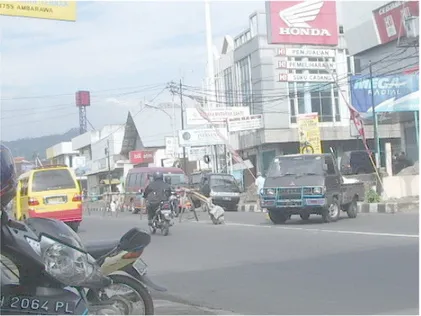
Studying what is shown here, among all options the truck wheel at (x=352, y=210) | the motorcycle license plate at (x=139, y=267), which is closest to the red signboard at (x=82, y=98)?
the truck wheel at (x=352, y=210)

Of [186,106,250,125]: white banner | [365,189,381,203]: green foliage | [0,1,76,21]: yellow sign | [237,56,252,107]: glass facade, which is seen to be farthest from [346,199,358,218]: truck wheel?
[237,56,252,107]: glass facade

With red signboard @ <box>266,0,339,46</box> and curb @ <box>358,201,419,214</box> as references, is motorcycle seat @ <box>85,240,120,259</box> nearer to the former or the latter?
curb @ <box>358,201,419,214</box>

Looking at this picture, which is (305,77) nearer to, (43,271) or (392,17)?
(392,17)

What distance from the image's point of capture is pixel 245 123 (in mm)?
41812

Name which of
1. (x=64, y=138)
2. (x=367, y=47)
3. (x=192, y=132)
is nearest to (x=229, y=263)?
(x=367, y=47)

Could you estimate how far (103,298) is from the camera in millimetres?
4746

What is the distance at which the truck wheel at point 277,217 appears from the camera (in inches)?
736

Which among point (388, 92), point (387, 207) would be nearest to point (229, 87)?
point (388, 92)

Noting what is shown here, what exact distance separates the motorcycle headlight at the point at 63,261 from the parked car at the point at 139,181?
1022 inches

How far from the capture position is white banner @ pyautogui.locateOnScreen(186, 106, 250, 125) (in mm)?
42469

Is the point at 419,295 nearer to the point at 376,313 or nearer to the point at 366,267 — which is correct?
the point at 376,313

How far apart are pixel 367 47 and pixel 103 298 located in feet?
103

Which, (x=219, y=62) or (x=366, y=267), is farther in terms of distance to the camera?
(x=219, y=62)

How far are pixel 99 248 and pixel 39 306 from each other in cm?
115
